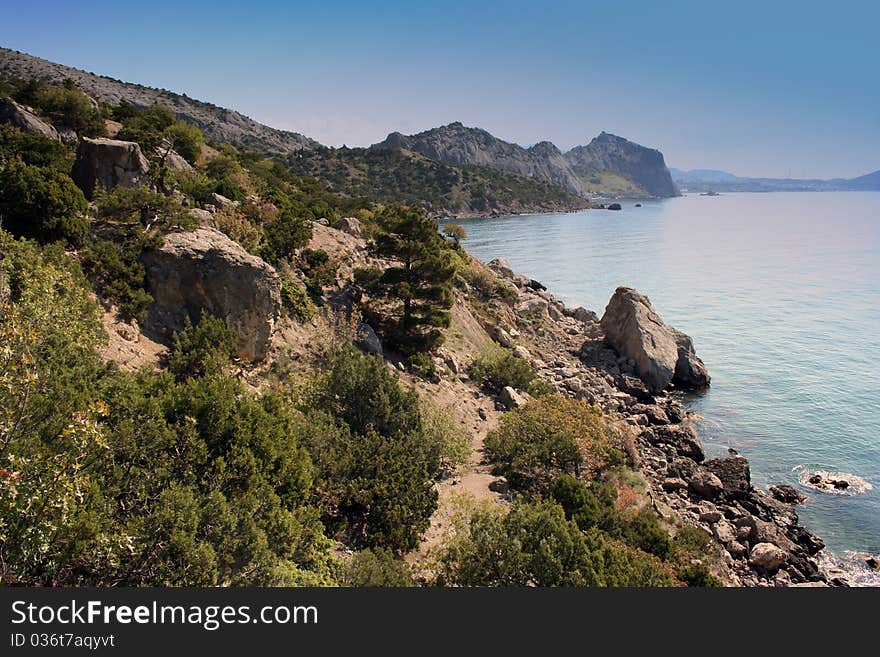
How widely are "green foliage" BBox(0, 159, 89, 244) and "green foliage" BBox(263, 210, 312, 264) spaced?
784cm

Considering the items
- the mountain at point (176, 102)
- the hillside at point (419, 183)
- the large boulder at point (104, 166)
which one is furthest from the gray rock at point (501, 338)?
the hillside at point (419, 183)

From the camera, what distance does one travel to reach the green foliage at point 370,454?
13.1 metres

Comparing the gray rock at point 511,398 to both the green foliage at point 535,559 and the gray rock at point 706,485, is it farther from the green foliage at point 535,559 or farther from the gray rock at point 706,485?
the green foliage at point 535,559

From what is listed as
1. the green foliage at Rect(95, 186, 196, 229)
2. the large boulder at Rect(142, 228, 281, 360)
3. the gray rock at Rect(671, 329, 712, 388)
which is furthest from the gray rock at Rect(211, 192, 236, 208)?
the gray rock at Rect(671, 329, 712, 388)

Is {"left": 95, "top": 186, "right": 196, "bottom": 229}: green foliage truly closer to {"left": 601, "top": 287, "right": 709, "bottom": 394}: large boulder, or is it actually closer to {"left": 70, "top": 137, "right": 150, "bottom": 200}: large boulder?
{"left": 70, "top": 137, "right": 150, "bottom": 200}: large boulder

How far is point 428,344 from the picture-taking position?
25078 mm

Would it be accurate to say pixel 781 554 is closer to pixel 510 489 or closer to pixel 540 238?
pixel 510 489

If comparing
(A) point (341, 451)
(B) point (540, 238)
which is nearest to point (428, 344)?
(A) point (341, 451)

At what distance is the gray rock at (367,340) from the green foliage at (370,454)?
13.2ft

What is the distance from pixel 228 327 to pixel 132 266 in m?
3.50

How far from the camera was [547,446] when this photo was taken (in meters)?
18.3

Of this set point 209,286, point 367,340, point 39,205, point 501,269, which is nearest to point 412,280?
point 367,340

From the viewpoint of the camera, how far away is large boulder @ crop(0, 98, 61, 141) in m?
26.7

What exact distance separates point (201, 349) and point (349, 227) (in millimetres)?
19378
